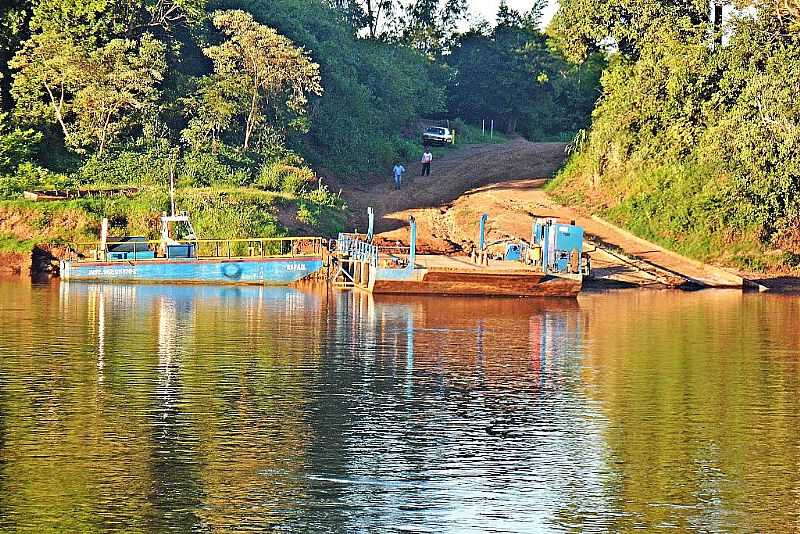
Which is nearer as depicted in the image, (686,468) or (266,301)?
(686,468)

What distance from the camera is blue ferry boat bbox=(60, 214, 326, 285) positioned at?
48.9m

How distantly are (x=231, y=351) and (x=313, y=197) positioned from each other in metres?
29.7

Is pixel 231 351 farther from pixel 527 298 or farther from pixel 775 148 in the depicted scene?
pixel 775 148

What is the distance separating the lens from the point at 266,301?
4391cm

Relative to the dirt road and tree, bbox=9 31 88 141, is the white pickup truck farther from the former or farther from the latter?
tree, bbox=9 31 88 141

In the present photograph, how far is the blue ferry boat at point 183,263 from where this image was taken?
4888cm

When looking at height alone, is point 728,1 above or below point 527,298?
above

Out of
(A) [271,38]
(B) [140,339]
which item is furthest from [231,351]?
(A) [271,38]

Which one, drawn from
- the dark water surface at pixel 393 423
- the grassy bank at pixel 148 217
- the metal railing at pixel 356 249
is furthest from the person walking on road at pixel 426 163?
the dark water surface at pixel 393 423

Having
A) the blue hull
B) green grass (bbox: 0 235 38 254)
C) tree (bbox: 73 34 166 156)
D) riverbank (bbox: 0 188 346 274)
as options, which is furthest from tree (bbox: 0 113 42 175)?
the blue hull

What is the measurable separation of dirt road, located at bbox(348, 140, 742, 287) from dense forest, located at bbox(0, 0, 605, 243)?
3.10m

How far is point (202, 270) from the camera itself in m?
49.0

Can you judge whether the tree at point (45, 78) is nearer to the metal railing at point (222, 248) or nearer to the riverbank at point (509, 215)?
the metal railing at point (222, 248)

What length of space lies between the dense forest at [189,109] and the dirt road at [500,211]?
10.2 ft
